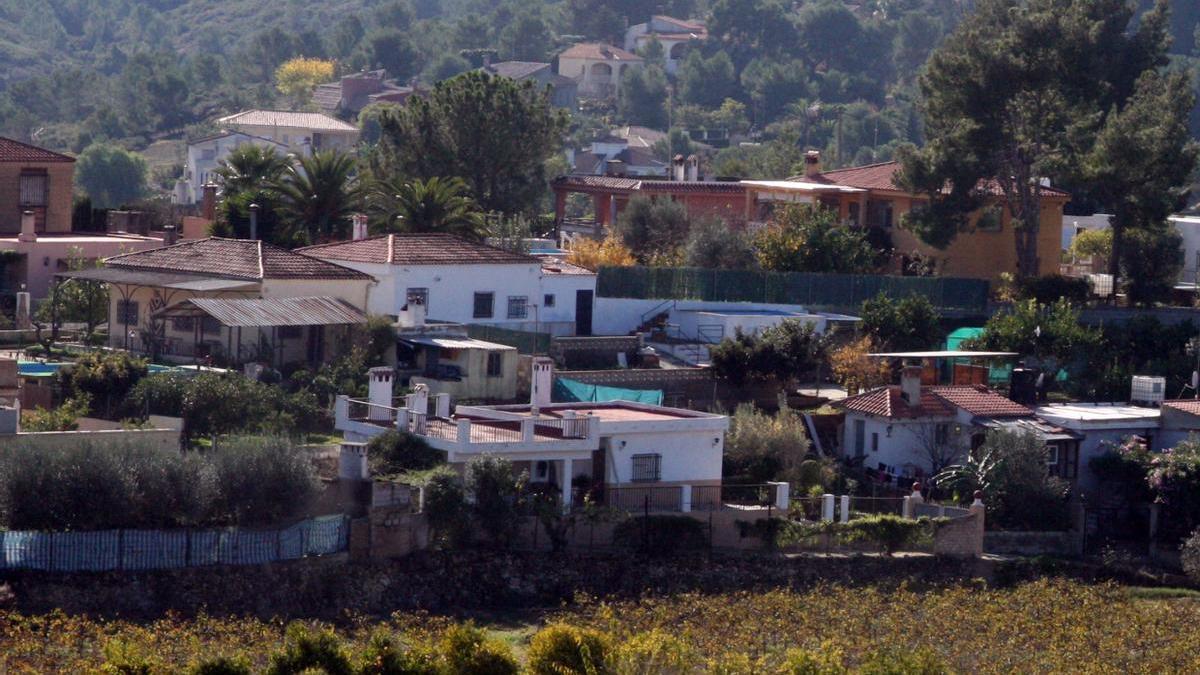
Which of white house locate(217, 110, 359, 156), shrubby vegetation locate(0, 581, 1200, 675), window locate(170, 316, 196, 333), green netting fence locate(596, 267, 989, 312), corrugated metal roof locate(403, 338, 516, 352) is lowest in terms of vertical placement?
shrubby vegetation locate(0, 581, 1200, 675)

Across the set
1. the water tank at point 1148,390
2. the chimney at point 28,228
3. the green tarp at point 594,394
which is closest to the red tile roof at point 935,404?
the water tank at point 1148,390

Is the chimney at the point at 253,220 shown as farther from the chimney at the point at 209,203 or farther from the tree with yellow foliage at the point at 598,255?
the tree with yellow foliage at the point at 598,255

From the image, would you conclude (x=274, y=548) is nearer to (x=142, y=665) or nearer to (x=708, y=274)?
(x=142, y=665)

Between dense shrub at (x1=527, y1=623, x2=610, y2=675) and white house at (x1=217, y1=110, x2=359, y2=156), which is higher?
white house at (x1=217, y1=110, x2=359, y2=156)

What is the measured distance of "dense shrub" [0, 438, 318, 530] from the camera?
112 feet

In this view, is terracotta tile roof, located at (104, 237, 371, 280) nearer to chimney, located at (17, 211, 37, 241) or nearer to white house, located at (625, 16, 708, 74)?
chimney, located at (17, 211, 37, 241)

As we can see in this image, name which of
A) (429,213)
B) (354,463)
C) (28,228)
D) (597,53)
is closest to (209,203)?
(28,228)

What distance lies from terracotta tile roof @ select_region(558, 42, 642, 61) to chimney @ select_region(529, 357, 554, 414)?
399ft

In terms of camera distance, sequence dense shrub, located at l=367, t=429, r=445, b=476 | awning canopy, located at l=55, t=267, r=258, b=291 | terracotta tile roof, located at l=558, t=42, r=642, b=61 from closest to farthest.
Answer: dense shrub, located at l=367, t=429, r=445, b=476
awning canopy, located at l=55, t=267, r=258, b=291
terracotta tile roof, located at l=558, t=42, r=642, b=61

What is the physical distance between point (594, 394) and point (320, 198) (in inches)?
595

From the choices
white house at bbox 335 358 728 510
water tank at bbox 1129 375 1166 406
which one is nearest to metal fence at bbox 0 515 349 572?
white house at bbox 335 358 728 510

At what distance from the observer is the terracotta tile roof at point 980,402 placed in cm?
4609

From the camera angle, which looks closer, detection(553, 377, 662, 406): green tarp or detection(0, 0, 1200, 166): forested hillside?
detection(553, 377, 662, 406): green tarp

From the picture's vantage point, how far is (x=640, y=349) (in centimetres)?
5162
